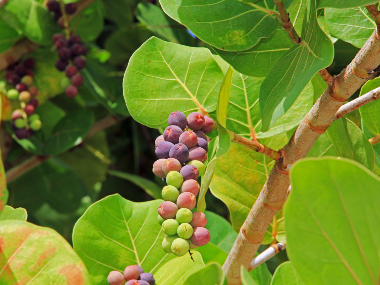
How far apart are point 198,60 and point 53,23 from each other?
0.95m

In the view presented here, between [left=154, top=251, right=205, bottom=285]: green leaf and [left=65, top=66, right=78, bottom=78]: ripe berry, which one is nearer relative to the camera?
[left=154, top=251, right=205, bottom=285]: green leaf

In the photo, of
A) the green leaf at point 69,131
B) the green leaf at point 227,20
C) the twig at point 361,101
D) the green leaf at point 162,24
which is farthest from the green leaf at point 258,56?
the green leaf at point 69,131

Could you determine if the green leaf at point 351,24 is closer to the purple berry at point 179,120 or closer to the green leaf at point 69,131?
the purple berry at point 179,120

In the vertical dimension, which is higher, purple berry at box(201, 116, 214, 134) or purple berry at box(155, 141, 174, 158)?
purple berry at box(201, 116, 214, 134)

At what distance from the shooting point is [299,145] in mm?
588

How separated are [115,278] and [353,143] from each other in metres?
0.44

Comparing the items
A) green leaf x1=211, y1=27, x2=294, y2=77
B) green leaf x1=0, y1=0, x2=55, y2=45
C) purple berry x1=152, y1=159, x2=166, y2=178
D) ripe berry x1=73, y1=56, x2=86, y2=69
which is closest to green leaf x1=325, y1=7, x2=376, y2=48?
green leaf x1=211, y1=27, x2=294, y2=77

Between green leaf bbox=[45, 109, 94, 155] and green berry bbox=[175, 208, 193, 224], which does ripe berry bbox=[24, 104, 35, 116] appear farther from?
green berry bbox=[175, 208, 193, 224]

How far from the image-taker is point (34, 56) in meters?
1.47

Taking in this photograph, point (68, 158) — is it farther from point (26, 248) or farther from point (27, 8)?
point (26, 248)

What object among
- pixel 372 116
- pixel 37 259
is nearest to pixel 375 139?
pixel 372 116

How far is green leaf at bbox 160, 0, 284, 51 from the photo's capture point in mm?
586

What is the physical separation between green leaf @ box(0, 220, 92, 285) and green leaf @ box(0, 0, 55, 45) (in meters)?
1.01

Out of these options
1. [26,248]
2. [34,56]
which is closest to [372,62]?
[26,248]
